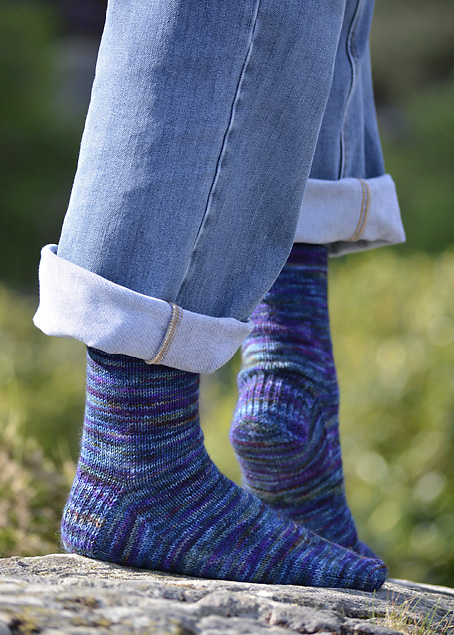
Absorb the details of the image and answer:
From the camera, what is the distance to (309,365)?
970 millimetres

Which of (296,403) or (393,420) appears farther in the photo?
(393,420)

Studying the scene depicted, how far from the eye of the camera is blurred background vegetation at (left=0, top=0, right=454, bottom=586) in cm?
189

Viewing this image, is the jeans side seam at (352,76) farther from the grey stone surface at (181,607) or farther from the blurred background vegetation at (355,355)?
the blurred background vegetation at (355,355)

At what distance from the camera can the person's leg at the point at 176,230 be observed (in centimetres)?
70

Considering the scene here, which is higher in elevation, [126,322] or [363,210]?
[363,210]

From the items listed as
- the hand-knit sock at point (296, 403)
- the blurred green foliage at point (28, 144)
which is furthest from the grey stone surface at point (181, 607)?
the blurred green foliage at point (28, 144)

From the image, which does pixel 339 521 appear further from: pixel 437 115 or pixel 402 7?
pixel 402 7

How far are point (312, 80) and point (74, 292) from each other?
306 millimetres

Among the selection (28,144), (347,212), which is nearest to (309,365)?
(347,212)

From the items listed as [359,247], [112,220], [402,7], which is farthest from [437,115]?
[112,220]

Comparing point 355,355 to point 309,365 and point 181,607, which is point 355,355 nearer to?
point 309,365

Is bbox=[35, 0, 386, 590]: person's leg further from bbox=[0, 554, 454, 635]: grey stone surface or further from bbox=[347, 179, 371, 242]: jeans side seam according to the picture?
bbox=[347, 179, 371, 242]: jeans side seam

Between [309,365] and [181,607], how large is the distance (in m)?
0.42

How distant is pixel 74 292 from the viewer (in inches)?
27.8
